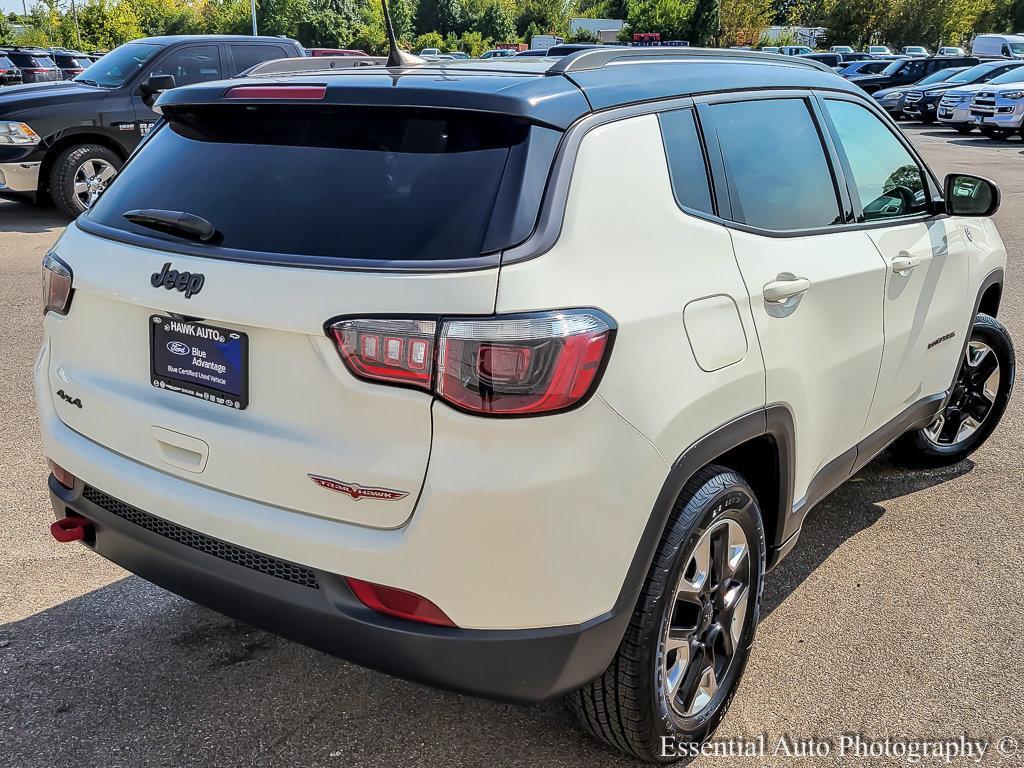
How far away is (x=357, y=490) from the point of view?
6.79 ft

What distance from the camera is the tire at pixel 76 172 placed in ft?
33.6

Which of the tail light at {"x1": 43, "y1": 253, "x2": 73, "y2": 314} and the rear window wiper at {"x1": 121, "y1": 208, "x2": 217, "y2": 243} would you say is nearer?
the rear window wiper at {"x1": 121, "y1": 208, "x2": 217, "y2": 243}

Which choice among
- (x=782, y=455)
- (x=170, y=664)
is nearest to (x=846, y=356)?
(x=782, y=455)

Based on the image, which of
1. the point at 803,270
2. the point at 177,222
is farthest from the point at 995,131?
the point at 177,222

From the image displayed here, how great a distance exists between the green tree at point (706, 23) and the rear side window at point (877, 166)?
61301 mm

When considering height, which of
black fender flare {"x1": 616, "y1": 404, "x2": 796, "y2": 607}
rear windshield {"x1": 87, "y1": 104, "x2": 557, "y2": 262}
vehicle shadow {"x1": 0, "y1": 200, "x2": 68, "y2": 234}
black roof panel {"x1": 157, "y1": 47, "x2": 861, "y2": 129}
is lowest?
vehicle shadow {"x1": 0, "y1": 200, "x2": 68, "y2": 234}

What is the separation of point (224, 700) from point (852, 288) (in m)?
2.29

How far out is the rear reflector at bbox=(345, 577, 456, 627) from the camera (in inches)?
82.0

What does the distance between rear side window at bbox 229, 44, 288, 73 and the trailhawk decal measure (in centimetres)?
1001

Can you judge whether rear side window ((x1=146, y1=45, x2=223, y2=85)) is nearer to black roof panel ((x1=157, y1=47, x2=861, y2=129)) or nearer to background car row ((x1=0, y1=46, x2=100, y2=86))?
black roof panel ((x1=157, y1=47, x2=861, y2=129))

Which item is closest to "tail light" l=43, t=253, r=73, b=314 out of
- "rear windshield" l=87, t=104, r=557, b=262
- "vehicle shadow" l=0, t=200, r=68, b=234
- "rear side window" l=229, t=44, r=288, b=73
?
"rear windshield" l=87, t=104, r=557, b=262

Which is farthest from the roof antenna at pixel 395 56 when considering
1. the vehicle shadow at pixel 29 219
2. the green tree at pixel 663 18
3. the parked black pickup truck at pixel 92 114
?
the green tree at pixel 663 18

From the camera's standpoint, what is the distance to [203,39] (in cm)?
1102

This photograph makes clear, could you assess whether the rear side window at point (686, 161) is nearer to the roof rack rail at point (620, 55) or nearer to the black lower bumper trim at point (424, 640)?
the roof rack rail at point (620, 55)
